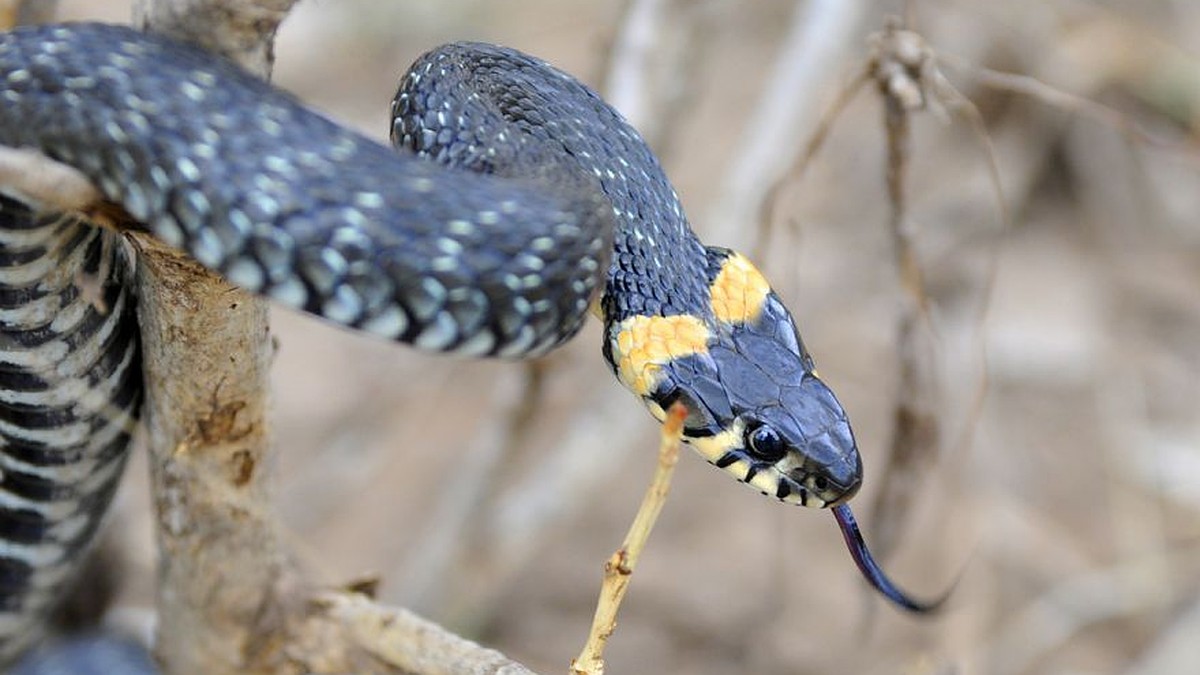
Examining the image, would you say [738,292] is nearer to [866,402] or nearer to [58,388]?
[58,388]

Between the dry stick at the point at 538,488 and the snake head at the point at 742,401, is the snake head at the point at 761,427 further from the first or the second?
the dry stick at the point at 538,488

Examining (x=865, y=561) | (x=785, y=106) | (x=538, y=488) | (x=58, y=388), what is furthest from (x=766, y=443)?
(x=785, y=106)

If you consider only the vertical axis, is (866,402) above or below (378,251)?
below

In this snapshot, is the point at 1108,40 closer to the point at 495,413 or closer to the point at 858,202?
the point at 858,202

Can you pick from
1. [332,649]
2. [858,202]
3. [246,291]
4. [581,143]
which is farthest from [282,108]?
[858,202]

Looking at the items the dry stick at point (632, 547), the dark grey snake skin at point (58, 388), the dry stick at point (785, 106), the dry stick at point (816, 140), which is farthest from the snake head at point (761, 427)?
the dry stick at point (785, 106)
